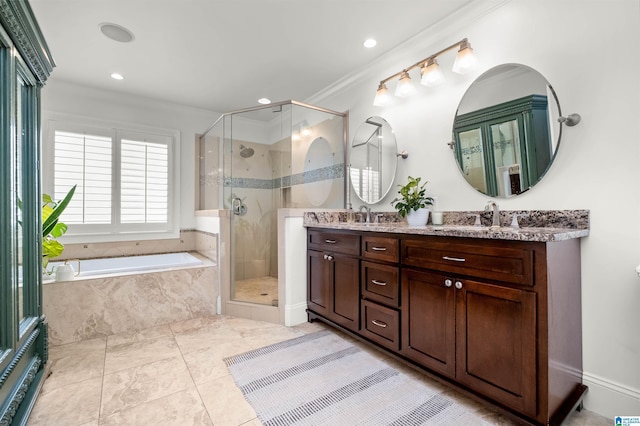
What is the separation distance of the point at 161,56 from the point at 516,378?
3.42 meters

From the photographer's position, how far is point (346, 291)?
2217 millimetres

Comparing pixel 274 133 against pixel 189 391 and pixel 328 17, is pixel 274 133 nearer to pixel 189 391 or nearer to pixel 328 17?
pixel 328 17

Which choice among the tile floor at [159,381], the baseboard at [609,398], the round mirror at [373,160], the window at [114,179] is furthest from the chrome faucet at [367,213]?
the window at [114,179]

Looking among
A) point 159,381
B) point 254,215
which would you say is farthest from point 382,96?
point 159,381

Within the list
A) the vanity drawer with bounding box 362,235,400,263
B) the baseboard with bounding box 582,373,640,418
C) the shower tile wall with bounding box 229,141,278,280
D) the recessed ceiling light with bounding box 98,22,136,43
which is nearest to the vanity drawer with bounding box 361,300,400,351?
the vanity drawer with bounding box 362,235,400,263

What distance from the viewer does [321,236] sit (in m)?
2.50

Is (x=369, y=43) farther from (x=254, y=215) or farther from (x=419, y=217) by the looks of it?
(x=254, y=215)

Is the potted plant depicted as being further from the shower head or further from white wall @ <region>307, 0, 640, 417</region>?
the shower head

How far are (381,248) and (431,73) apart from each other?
132cm

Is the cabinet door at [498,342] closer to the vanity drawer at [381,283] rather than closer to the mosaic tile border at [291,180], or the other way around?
the vanity drawer at [381,283]

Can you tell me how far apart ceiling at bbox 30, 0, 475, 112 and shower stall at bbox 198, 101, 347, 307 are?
398 millimetres

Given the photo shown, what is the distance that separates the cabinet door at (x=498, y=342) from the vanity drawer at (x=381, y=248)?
43 centimetres

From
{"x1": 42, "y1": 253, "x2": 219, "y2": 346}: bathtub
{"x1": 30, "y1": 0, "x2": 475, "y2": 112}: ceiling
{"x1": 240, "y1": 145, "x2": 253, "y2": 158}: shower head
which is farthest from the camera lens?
{"x1": 240, "y1": 145, "x2": 253, "y2": 158}: shower head

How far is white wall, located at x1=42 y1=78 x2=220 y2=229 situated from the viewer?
3164 mm
